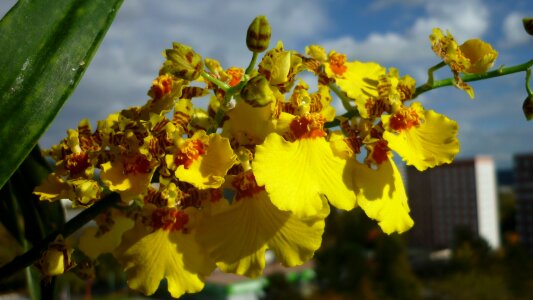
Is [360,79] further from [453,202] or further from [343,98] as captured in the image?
[453,202]

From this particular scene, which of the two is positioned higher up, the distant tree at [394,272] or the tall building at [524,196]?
the tall building at [524,196]

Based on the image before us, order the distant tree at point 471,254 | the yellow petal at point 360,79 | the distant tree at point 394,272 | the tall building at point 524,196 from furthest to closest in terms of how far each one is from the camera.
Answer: the tall building at point 524,196
the distant tree at point 471,254
the distant tree at point 394,272
the yellow petal at point 360,79

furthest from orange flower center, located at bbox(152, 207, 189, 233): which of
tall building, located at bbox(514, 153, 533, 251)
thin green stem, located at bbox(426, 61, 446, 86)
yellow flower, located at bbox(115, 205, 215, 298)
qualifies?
tall building, located at bbox(514, 153, 533, 251)

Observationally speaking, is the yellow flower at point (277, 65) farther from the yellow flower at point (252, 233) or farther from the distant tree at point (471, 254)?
the distant tree at point (471, 254)

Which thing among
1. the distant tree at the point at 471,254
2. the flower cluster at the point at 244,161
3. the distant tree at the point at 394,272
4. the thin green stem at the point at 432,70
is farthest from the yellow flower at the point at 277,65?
the distant tree at the point at 471,254

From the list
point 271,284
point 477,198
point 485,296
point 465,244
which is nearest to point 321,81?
point 271,284

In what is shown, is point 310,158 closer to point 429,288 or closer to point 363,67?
point 363,67
